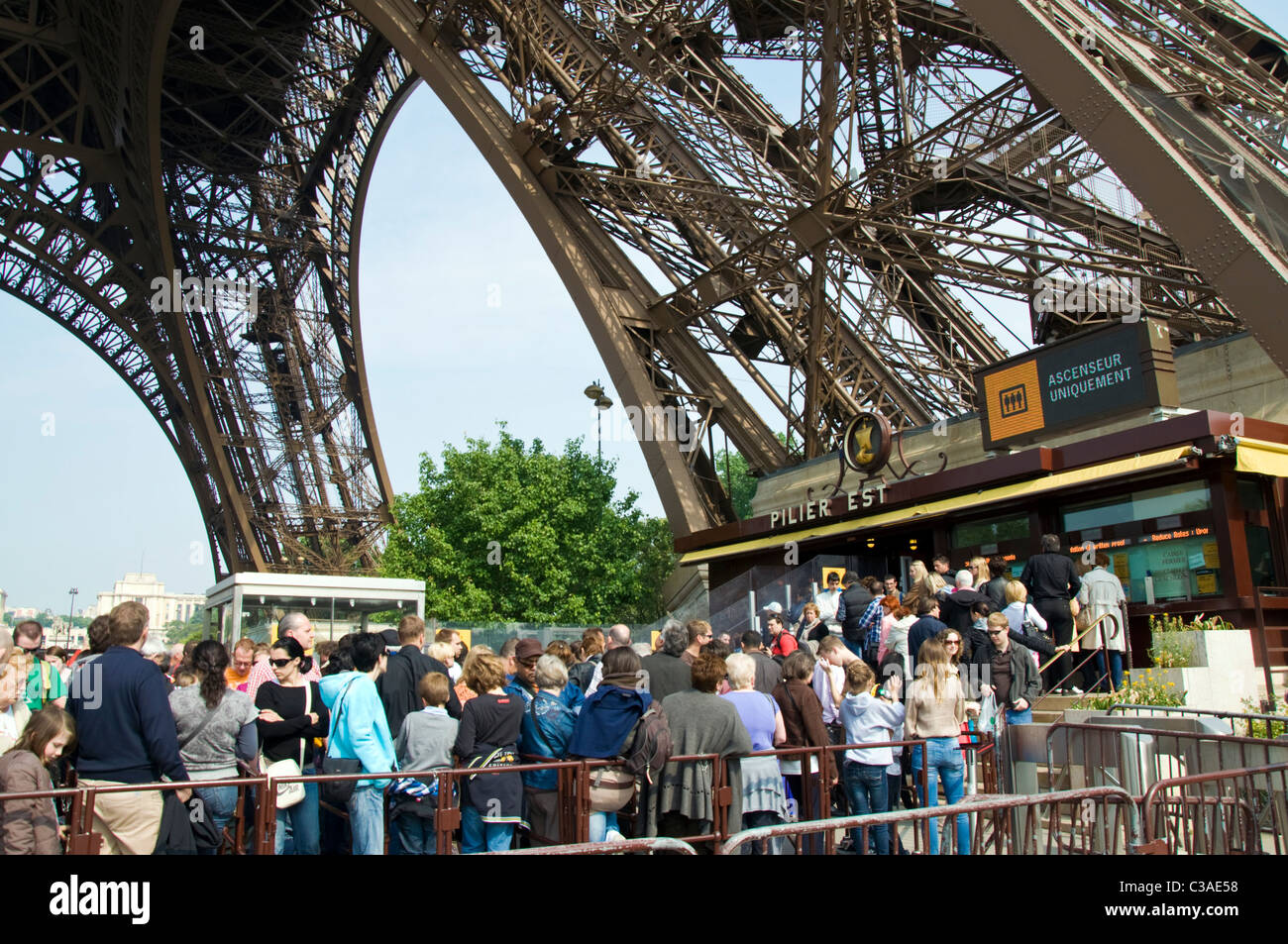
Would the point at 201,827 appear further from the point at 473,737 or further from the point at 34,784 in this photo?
the point at 473,737

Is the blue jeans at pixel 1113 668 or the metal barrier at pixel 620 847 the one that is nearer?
the metal barrier at pixel 620 847

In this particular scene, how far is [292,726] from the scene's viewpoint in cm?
670

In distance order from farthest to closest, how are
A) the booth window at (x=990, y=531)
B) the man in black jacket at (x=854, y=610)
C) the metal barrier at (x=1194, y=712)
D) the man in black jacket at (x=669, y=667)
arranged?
the booth window at (x=990, y=531)
the man in black jacket at (x=854, y=610)
the metal barrier at (x=1194, y=712)
the man in black jacket at (x=669, y=667)

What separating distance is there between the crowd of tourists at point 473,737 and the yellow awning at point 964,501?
5161 millimetres

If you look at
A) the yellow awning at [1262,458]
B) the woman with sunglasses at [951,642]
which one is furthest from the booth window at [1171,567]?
the woman with sunglasses at [951,642]

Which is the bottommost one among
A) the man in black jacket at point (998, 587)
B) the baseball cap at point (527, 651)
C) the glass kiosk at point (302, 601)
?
the baseball cap at point (527, 651)

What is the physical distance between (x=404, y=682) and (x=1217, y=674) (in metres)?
7.94

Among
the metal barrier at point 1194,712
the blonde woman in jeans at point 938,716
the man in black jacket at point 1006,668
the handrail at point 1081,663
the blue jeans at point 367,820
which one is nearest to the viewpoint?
the blue jeans at point 367,820

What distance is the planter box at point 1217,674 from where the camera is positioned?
32.1ft

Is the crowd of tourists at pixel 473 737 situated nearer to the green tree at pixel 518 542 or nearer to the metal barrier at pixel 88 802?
the metal barrier at pixel 88 802

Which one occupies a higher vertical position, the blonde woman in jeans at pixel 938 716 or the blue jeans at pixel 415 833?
the blonde woman in jeans at pixel 938 716

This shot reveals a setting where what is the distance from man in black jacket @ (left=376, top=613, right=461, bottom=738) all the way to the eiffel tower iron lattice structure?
28.0 ft
